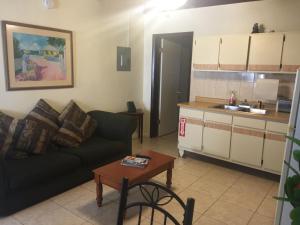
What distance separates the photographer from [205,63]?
383 centimetres

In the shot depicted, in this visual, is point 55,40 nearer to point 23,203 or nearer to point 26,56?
point 26,56

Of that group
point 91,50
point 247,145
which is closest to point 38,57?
point 91,50

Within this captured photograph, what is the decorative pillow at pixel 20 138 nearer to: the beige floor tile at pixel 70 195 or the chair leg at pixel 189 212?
the beige floor tile at pixel 70 195

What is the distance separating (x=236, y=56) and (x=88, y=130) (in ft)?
7.81

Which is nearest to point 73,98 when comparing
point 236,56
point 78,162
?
point 78,162

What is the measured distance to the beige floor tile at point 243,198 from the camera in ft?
8.79

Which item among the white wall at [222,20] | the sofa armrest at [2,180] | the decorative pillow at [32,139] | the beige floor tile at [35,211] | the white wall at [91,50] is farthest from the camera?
the white wall at [222,20]

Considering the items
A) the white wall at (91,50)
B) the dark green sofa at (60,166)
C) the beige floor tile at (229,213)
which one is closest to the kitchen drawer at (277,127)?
the beige floor tile at (229,213)

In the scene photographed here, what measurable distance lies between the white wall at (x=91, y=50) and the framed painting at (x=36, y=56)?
8 cm

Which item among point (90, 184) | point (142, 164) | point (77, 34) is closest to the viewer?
point (142, 164)

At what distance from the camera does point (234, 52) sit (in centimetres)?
351

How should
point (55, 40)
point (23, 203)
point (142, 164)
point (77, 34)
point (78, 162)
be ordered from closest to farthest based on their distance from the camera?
point (23, 203)
point (142, 164)
point (78, 162)
point (55, 40)
point (77, 34)

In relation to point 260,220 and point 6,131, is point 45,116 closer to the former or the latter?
point 6,131

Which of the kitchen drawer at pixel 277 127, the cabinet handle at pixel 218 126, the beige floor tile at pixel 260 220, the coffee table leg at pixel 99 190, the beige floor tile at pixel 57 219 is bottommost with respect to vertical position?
the beige floor tile at pixel 260 220
